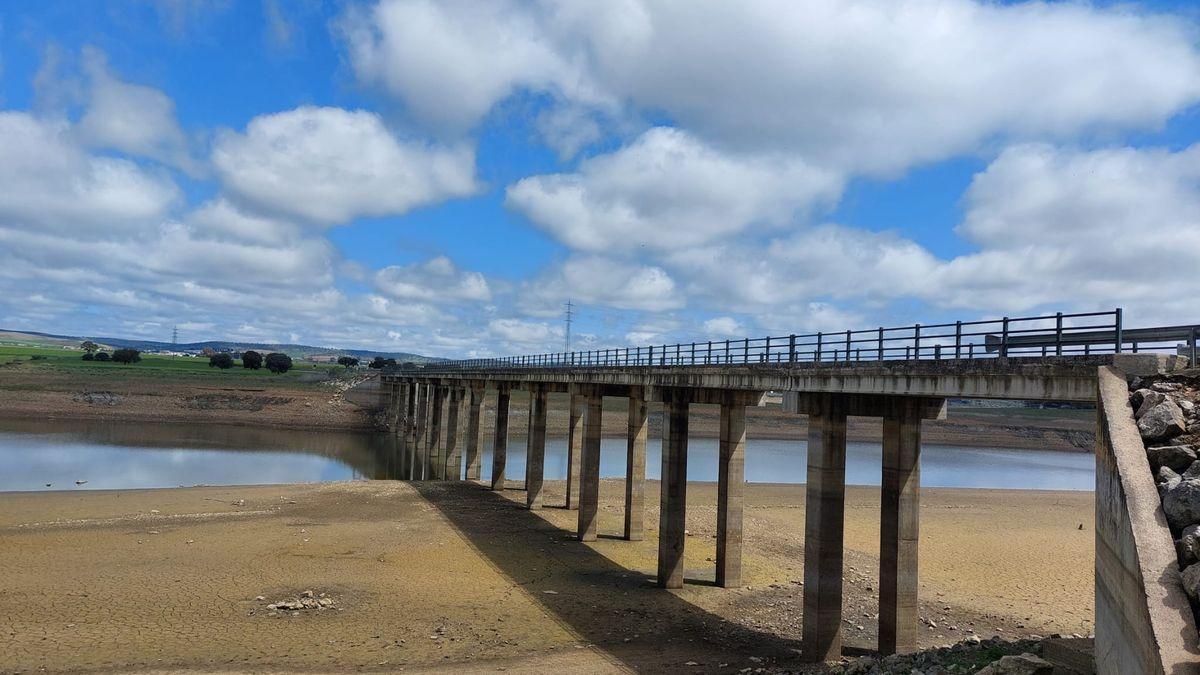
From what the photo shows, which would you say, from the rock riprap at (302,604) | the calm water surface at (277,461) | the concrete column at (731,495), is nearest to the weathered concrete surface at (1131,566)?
the concrete column at (731,495)

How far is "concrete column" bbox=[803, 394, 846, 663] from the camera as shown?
17047mm

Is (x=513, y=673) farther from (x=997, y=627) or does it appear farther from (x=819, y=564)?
(x=997, y=627)

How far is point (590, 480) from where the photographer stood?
99.0 feet

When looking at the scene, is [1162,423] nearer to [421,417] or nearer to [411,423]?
[421,417]

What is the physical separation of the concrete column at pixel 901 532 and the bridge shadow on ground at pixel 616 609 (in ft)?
7.92

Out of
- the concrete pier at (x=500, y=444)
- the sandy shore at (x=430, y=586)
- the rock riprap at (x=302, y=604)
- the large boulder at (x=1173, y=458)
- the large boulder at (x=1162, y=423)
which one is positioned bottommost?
the sandy shore at (x=430, y=586)

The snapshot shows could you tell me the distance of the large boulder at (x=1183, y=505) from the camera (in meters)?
8.57

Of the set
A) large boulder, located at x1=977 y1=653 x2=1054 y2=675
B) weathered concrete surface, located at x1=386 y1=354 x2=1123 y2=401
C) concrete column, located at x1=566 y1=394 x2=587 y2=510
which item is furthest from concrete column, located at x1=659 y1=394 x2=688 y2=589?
large boulder, located at x1=977 y1=653 x2=1054 y2=675

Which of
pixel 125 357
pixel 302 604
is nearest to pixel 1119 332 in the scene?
pixel 302 604

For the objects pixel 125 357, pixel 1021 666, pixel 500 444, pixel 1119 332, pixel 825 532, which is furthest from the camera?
pixel 125 357

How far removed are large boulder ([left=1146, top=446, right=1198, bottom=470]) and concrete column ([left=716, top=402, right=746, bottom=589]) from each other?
13713mm

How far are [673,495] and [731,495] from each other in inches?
80.9

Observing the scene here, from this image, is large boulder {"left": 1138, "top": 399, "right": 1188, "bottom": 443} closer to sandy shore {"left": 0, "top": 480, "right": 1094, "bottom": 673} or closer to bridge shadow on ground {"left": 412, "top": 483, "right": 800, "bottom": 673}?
bridge shadow on ground {"left": 412, "top": 483, "right": 800, "bottom": 673}

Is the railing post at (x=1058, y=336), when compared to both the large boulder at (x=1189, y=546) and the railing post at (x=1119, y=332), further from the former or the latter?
the large boulder at (x=1189, y=546)
